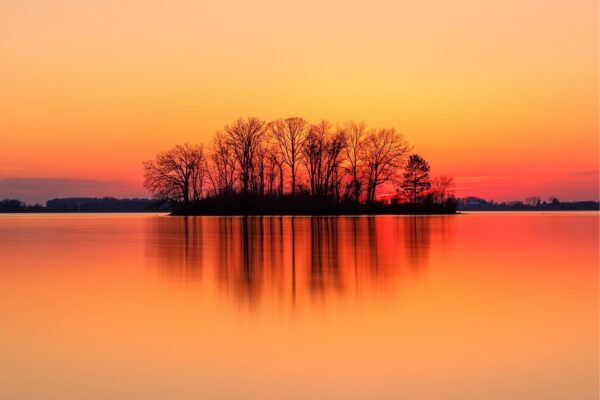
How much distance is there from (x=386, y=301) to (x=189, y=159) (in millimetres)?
77745

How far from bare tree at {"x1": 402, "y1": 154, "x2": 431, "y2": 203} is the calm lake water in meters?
65.9

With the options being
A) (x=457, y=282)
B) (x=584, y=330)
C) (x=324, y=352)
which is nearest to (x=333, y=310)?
(x=324, y=352)

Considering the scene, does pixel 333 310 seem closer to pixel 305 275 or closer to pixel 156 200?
pixel 305 275

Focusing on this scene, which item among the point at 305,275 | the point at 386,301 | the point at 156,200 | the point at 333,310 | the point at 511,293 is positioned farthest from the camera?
the point at 156,200

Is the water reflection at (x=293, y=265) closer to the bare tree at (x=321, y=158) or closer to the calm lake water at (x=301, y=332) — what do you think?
the calm lake water at (x=301, y=332)

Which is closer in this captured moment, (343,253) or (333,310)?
(333,310)

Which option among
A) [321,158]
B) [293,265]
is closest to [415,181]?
[321,158]

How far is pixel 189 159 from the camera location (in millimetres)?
85562

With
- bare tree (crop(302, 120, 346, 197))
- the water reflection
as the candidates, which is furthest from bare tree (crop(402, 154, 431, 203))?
the water reflection

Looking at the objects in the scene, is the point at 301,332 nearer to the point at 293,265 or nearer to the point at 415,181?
the point at 293,265

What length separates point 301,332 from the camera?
757 cm

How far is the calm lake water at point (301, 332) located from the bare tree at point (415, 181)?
65.9 meters

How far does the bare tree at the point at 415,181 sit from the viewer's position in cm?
8056

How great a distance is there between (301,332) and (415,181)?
75.0 m
